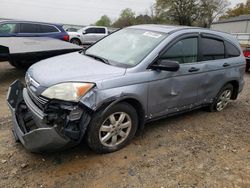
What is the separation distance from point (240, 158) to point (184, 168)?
946mm

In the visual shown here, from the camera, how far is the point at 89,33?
19000mm

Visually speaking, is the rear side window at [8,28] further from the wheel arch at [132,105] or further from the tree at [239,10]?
the tree at [239,10]

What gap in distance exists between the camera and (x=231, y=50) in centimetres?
507

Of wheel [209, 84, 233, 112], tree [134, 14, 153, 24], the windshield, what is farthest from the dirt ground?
tree [134, 14, 153, 24]

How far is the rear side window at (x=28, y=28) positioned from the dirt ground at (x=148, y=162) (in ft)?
18.7

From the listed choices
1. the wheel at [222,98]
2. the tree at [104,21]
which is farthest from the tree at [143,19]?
the wheel at [222,98]

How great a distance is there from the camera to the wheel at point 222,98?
199 inches

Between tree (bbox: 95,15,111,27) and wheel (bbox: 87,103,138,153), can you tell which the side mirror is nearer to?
wheel (bbox: 87,103,138,153)

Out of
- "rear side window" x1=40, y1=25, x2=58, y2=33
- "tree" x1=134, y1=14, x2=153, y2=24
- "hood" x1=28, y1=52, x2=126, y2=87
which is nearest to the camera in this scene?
"hood" x1=28, y1=52, x2=126, y2=87

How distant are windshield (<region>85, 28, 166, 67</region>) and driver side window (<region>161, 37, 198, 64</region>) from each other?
0.24 meters

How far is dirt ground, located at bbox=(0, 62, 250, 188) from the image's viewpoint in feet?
9.49

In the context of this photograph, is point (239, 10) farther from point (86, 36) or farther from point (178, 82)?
point (178, 82)

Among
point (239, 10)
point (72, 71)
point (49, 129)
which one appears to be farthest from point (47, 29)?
point (239, 10)

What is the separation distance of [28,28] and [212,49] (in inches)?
279
